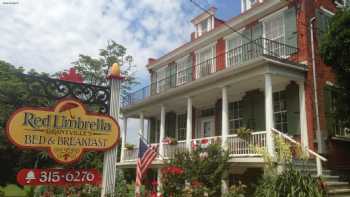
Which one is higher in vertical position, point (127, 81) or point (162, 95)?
point (127, 81)

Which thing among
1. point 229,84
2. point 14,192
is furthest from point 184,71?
point 14,192

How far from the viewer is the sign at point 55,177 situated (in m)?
5.16

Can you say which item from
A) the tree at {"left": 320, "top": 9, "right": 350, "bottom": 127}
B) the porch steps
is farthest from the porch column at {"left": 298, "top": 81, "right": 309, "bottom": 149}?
the tree at {"left": 320, "top": 9, "right": 350, "bottom": 127}

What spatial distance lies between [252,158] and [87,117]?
20.9 feet

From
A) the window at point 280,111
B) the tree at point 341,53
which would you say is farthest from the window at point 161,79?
the tree at point 341,53

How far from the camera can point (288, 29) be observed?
1305cm

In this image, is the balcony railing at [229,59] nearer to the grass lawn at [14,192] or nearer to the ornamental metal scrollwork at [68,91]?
the ornamental metal scrollwork at [68,91]

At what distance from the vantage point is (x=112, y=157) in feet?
19.9

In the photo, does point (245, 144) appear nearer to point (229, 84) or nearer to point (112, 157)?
point (229, 84)

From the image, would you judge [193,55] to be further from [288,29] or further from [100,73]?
[100,73]

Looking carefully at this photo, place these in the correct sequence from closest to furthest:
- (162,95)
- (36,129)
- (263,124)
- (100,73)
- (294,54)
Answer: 1. (36,129)
2. (294,54)
3. (263,124)
4. (162,95)
5. (100,73)

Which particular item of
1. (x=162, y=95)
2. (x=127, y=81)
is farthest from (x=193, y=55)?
(x=127, y=81)

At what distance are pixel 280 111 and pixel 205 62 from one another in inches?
191

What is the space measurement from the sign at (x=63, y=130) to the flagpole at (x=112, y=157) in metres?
0.18
